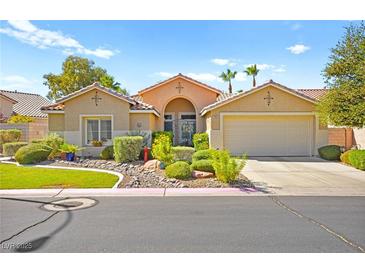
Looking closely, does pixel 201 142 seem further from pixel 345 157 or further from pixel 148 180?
pixel 148 180

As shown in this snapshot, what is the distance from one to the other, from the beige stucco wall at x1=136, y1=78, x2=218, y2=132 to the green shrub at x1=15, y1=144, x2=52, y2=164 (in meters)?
9.45

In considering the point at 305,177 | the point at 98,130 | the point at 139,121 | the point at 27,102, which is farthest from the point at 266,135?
the point at 27,102

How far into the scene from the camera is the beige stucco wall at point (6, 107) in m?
25.8

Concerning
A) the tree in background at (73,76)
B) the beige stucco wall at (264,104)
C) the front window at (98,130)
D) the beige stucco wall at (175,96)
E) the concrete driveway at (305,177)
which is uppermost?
the tree in background at (73,76)

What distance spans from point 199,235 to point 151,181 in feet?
17.1

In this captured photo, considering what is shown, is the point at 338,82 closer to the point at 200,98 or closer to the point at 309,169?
the point at 309,169

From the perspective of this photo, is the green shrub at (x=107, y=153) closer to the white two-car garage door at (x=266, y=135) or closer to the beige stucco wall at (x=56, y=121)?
the beige stucco wall at (x=56, y=121)

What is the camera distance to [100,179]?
34.3 feet

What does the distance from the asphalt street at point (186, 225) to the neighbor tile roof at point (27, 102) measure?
977 inches

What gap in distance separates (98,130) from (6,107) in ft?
51.5

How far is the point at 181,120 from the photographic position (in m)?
22.6

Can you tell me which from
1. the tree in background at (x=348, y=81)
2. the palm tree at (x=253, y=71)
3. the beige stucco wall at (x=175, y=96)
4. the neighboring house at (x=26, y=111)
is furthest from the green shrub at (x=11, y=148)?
the palm tree at (x=253, y=71)

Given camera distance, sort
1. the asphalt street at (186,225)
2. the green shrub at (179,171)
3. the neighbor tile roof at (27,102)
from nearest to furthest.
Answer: the asphalt street at (186,225) < the green shrub at (179,171) < the neighbor tile roof at (27,102)

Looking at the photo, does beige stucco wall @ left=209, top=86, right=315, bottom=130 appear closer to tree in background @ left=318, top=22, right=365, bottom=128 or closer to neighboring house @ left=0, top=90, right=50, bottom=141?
tree in background @ left=318, top=22, right=365, bottom=128
